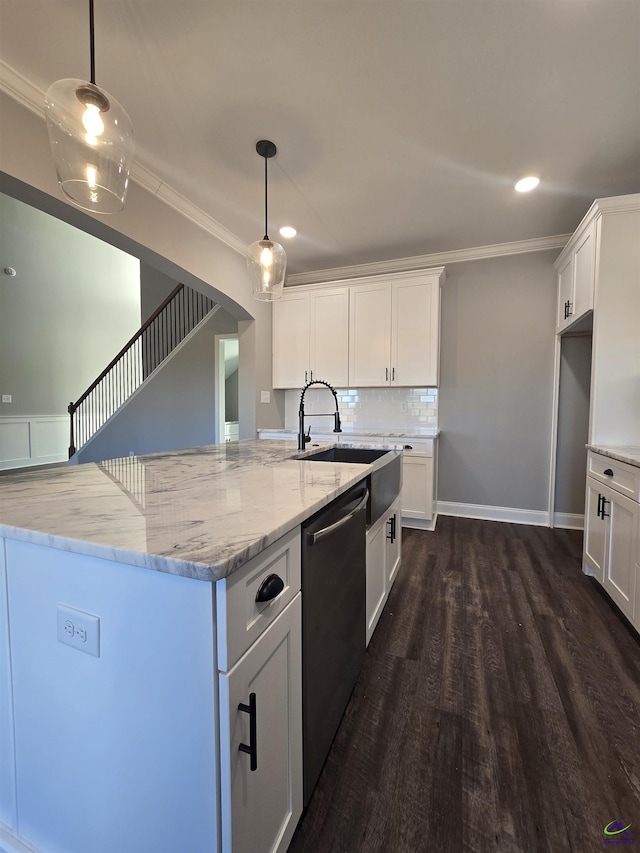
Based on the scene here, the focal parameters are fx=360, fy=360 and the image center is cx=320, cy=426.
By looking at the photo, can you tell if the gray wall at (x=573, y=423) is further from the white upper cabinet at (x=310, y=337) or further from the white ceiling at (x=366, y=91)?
the white upper cabinet at (x=310, y=337)

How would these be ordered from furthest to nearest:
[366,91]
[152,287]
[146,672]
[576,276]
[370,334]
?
[152,287] < [370,334] < [576,276] < [366,91] < [146,672]

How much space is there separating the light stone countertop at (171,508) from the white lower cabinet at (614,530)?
148cm

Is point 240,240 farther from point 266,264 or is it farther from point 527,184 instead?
point 527,184

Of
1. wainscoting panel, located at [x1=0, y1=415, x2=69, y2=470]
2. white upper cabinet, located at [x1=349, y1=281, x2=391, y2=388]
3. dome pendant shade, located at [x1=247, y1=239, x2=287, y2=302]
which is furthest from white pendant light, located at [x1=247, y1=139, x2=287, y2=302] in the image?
wainscoting panel, located at [x1=0, y1=415, x2=69, y2=470]

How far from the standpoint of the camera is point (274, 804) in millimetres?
866

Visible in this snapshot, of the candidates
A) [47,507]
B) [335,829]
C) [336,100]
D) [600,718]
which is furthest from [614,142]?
[335,829]

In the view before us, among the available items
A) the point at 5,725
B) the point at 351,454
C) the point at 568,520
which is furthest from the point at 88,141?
the point at 568,520

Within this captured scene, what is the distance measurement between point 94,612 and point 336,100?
2555 mm

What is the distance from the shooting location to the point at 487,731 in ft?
4.51

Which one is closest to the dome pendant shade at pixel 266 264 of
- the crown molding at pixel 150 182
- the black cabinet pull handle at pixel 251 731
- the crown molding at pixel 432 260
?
the crown molding at pixel 150 182

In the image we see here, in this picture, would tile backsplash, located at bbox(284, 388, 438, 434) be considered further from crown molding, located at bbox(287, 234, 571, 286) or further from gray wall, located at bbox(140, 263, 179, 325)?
gray wall, located at bbox(140, 263, 179, 325)

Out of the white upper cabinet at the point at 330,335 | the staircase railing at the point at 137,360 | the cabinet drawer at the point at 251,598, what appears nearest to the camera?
the cabinet drawer at the point at 251,598

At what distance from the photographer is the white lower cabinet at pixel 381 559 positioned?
171 centimetres

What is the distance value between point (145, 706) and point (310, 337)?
3.84 meters
